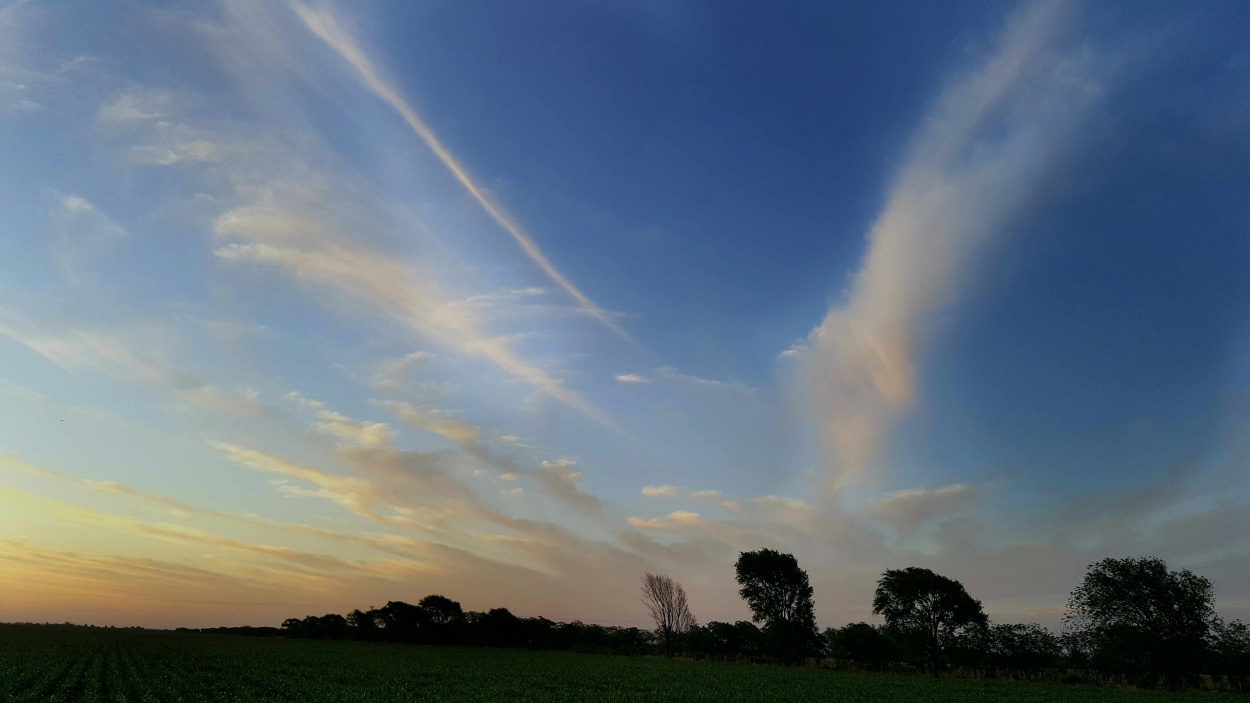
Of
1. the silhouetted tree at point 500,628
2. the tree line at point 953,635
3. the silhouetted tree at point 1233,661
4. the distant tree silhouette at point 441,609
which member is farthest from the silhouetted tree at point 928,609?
the distant tree silhouette at point 441,609

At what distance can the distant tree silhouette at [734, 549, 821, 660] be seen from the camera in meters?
95.4

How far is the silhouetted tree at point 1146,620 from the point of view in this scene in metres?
60.8

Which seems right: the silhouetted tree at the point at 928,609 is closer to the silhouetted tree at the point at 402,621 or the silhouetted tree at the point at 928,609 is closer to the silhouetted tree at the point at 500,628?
the silhouetted tree at the point at 500,628

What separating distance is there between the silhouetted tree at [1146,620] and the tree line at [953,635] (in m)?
0.10

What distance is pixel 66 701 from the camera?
3434 cm

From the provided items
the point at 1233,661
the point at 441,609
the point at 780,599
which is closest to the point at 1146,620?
the point at 1233,661

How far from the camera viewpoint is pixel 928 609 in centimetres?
8575

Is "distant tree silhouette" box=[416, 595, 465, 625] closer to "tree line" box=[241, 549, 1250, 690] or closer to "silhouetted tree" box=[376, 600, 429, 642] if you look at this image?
"silhouetted tree" box=[376, 600, 429, 642]

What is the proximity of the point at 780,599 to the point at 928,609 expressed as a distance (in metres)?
23.8

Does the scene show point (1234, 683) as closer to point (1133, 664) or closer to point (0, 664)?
point (1133, 664)

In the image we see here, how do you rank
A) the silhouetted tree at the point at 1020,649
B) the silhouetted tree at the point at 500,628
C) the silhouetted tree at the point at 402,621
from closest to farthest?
the silhouetted tree at the point at 1020,649 < the silhouetted tree at the point at 500,628 < the silhouetted tree at the point at 402,621

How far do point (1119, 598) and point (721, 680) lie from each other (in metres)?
49.1

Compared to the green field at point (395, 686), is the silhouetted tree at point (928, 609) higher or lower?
higher

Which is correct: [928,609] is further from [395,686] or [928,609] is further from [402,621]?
[402,621]
